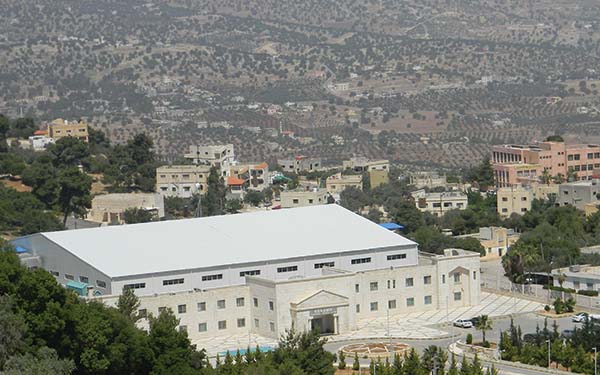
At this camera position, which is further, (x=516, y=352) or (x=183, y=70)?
(x=183, y=70)

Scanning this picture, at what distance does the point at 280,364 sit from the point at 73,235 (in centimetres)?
1429

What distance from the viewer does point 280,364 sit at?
148ft

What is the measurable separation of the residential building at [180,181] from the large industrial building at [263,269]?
1251 inches

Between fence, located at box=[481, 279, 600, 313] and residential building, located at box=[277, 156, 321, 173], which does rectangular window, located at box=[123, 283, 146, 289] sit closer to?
fence, located at box=[481, 279, 600, 313]

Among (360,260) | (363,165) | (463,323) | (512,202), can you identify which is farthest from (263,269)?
(363,165)

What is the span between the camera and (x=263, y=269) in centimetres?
5597

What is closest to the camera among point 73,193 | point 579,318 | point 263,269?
point 579,318

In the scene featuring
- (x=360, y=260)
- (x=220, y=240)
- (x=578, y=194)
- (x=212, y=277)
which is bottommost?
(x=212, y=277)

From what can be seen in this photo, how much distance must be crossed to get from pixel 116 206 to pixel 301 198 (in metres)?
9.43

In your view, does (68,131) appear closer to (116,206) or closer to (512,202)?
(116,206)

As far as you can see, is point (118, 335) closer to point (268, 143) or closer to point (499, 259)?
point (499, 259)

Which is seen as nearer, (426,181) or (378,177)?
(378,177)

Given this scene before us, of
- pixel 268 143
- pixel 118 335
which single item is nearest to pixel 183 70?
pixel 268 143

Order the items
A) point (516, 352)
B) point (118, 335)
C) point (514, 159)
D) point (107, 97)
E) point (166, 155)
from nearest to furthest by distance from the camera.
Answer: point (118, 335) < point (516, 352) < point (514, 159) < point (166, 155) < point (107, 97)
